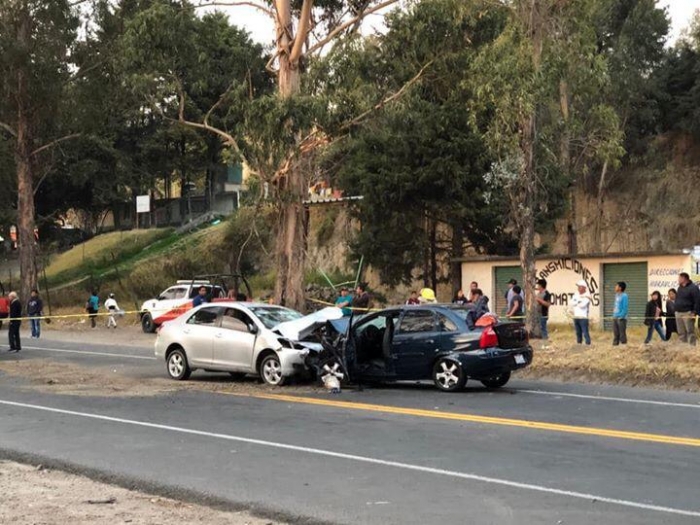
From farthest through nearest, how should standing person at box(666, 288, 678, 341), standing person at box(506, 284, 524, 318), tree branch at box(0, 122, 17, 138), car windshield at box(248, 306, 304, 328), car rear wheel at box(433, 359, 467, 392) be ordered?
tree branch at box(0, 122, 17, 138), standing person at box(506, 284, 524, 318), standing person at box(666, 288, 678, 341), car windshield at box(248, 306, 304, 328), car rear wheel at box(433, 359, 467, 392)

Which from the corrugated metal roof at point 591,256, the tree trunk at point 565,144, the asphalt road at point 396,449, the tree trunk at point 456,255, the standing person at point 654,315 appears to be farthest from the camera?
the tree trunk at point 456,255

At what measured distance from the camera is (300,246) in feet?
87.6

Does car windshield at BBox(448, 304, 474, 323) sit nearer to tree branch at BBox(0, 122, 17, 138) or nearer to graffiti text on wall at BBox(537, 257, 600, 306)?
graffiti text on wall at BBox(537, 257, 600, 306)

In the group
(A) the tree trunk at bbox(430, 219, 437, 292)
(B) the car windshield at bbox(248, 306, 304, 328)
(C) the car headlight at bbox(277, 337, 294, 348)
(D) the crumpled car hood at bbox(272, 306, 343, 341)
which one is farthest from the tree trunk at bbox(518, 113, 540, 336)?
(A) the tree trunk at bbox(430, 219, 437, 292)

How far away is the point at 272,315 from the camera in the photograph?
16500mm

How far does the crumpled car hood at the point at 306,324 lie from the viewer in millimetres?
15052

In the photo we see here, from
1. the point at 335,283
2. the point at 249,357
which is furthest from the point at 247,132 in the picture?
the point at 335,283

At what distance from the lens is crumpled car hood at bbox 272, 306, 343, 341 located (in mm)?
15052

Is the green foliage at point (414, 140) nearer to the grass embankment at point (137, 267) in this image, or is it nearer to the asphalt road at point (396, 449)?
the asphalt road at point (396, 449)

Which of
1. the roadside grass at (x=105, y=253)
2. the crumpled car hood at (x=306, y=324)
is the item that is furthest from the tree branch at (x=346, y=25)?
the roadside grass at (x=105, y=253)

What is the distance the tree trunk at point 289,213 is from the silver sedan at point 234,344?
9.18 m

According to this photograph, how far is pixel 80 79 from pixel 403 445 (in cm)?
3523

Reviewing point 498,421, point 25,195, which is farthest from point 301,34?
point 25,195

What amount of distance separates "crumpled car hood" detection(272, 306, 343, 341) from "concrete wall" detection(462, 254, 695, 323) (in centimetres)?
1552
